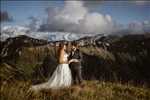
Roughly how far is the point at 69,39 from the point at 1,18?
118cm

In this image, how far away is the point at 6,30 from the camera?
493 centimetres

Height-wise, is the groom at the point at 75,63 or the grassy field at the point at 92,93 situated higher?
the groom at the point at 75,63

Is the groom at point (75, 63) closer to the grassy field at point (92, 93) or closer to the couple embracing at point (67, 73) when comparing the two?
the couple embracing at point (67, 73)

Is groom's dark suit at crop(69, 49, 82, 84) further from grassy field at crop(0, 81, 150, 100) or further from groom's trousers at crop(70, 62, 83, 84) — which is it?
grassy field at crop(0, 81, 150, 100)

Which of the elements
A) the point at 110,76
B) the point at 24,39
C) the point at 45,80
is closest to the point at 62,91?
the point at 45,80

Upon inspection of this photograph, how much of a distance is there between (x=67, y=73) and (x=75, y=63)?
177 millimetres

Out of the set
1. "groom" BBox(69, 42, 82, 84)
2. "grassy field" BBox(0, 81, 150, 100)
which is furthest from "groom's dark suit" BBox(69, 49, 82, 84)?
"grassy field" BBox(0, 81, 150, 100)

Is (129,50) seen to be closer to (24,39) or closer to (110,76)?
(110,76)

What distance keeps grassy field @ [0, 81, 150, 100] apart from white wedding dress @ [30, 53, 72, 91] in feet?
0.22

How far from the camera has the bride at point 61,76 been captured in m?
4.46

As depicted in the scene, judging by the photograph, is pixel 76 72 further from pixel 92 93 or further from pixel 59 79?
pixel 92 93

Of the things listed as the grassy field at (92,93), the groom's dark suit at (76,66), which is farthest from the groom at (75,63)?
the grassy field at (92,93)

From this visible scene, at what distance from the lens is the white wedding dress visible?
14.6ft

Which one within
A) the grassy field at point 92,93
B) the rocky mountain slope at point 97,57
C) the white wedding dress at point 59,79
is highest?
the rocky mountain slope at point 97,57
